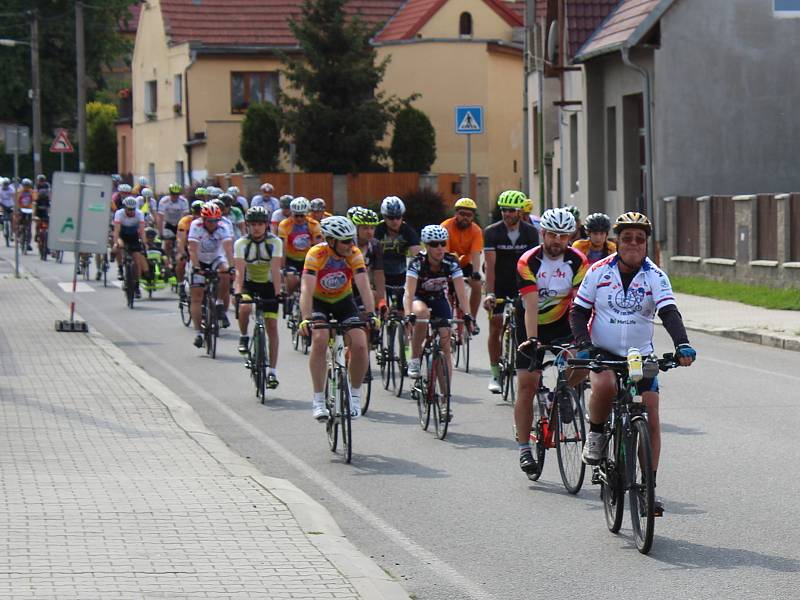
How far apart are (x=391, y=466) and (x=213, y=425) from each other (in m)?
2.64

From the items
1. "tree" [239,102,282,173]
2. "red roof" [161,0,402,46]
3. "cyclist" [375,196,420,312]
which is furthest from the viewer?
"red roof" [161,0,402,46]

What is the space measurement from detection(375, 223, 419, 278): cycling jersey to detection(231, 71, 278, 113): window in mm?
45236

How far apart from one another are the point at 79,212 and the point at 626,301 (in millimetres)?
14117

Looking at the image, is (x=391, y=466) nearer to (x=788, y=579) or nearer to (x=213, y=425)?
(x=213, y=425)

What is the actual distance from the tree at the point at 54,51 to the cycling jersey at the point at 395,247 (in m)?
62.9

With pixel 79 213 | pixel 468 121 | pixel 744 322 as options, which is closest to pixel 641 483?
pixel 744 322

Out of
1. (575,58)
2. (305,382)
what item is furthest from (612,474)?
(575,58)

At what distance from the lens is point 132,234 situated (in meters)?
26.9

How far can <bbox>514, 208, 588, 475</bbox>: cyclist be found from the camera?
10.2 meters

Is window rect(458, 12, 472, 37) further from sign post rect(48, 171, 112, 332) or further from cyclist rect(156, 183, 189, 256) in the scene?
sign post rect(48, 171, 112, 332)

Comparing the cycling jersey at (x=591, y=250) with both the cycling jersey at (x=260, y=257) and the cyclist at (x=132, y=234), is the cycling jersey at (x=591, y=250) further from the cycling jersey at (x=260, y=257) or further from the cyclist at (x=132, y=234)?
the cyclist at (x=132, y=234)

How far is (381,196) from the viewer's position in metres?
50.3

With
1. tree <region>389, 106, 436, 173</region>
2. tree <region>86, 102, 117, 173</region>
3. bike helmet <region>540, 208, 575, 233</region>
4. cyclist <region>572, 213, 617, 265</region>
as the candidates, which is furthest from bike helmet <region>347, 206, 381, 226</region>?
tree <region>86, 102, 117, 173</region>

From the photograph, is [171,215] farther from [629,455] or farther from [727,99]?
[629,455]
